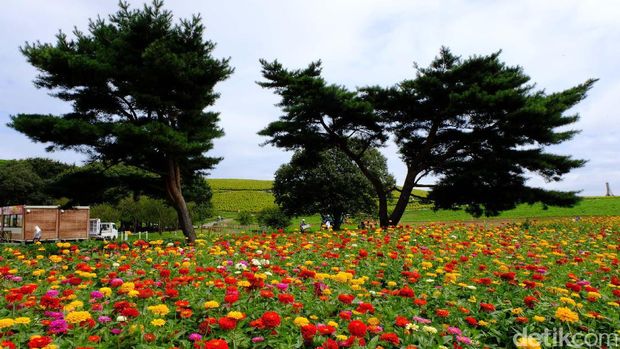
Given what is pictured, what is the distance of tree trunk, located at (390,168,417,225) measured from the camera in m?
18.6

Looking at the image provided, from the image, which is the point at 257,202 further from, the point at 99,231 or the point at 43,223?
the point at 43,223

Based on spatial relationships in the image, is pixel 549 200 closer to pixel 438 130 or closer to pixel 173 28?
pixel 438 130

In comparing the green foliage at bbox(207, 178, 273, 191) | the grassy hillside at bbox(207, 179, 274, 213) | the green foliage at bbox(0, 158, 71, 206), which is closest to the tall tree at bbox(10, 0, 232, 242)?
the green foliage at bbox(0, 158, 71, 206)

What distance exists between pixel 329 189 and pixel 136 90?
1849 cm

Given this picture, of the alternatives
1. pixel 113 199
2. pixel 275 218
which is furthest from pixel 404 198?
pixel 113 199

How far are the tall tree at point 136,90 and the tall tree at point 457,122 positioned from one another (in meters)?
3.97

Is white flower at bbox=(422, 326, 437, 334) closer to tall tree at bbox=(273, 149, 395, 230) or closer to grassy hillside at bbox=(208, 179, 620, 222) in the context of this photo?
tall tree at bbox=(273, 149, 395, 230)

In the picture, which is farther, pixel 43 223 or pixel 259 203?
pixel 259 203

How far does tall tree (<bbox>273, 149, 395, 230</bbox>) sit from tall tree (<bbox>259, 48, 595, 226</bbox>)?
11418 millimetres

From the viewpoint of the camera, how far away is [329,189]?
101ft

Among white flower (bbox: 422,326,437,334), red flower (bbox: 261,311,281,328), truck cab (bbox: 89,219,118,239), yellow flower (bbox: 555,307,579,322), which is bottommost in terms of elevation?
truck cab (bbox: 89,219,118,239)

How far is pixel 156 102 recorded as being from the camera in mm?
14281

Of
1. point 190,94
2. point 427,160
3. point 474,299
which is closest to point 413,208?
point 427,160

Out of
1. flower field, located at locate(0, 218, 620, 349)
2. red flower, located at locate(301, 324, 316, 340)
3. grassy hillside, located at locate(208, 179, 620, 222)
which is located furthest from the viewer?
grassy hillside, located at locate(208, 179, 620, 222)
